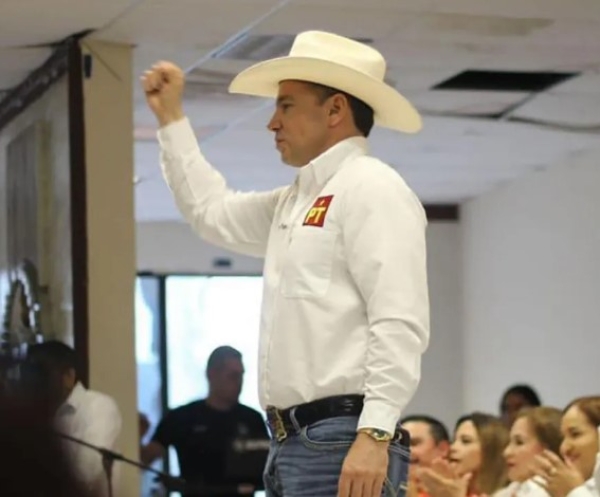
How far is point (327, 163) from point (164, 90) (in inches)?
12.2

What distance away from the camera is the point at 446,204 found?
8.59 m

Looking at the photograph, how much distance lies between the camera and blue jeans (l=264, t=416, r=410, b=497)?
1705 millimetres

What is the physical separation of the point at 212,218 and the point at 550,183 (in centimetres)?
543

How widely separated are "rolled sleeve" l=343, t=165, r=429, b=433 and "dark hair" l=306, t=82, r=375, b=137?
0.13 metres

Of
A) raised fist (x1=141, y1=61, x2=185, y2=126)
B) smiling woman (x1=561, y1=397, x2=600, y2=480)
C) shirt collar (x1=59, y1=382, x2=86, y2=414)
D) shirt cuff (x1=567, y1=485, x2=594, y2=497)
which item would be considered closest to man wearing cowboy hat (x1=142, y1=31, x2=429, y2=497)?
raised fist (x1=141, y1=61, x2=185, y2=126)

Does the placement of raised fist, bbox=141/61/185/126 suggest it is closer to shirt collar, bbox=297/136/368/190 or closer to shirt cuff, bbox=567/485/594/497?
shirt collar, bbox=297/136/368/190

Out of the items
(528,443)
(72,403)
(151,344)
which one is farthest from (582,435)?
(151,344)

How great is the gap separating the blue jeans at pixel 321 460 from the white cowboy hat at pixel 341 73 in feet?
1.54

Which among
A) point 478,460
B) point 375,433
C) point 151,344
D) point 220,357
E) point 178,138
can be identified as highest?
point 178,138

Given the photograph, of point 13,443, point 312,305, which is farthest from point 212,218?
point 13,443

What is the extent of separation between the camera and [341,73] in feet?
6.05

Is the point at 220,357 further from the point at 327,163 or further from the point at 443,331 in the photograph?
the point at 327,163

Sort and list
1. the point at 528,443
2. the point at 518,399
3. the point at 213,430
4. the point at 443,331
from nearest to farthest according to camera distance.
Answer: the point at 528,443, the point at 213,430, the point at 518,399, the point at 443,331

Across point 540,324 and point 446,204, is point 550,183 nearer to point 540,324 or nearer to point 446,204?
point 540,324
